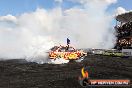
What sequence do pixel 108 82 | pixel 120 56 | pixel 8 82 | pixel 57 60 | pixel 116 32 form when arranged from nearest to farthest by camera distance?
pixel 108 82, pixel 8 82, pixel 57 60, pixel 120 56, pixel 116 32

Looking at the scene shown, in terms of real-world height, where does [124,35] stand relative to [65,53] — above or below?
above

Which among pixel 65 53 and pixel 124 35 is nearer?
pixel 65 53

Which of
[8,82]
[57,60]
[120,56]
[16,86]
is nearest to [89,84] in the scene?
[16,86]

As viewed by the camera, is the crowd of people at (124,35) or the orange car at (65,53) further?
the crowd of people at (124,35)

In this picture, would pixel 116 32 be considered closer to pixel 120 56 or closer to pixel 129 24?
pixel 129 24

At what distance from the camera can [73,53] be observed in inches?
1468

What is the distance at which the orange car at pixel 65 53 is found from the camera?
35944mm

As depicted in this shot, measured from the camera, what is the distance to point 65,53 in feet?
120

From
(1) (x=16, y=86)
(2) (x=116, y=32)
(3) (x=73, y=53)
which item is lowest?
(1) (x=16, y=86)

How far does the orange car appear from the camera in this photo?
35944 mm

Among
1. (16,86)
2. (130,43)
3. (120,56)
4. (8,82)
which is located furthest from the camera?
(130,43)

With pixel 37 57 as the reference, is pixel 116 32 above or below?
above

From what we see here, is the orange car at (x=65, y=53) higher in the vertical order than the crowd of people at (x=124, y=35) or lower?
lower

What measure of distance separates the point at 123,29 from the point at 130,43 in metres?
4.53
